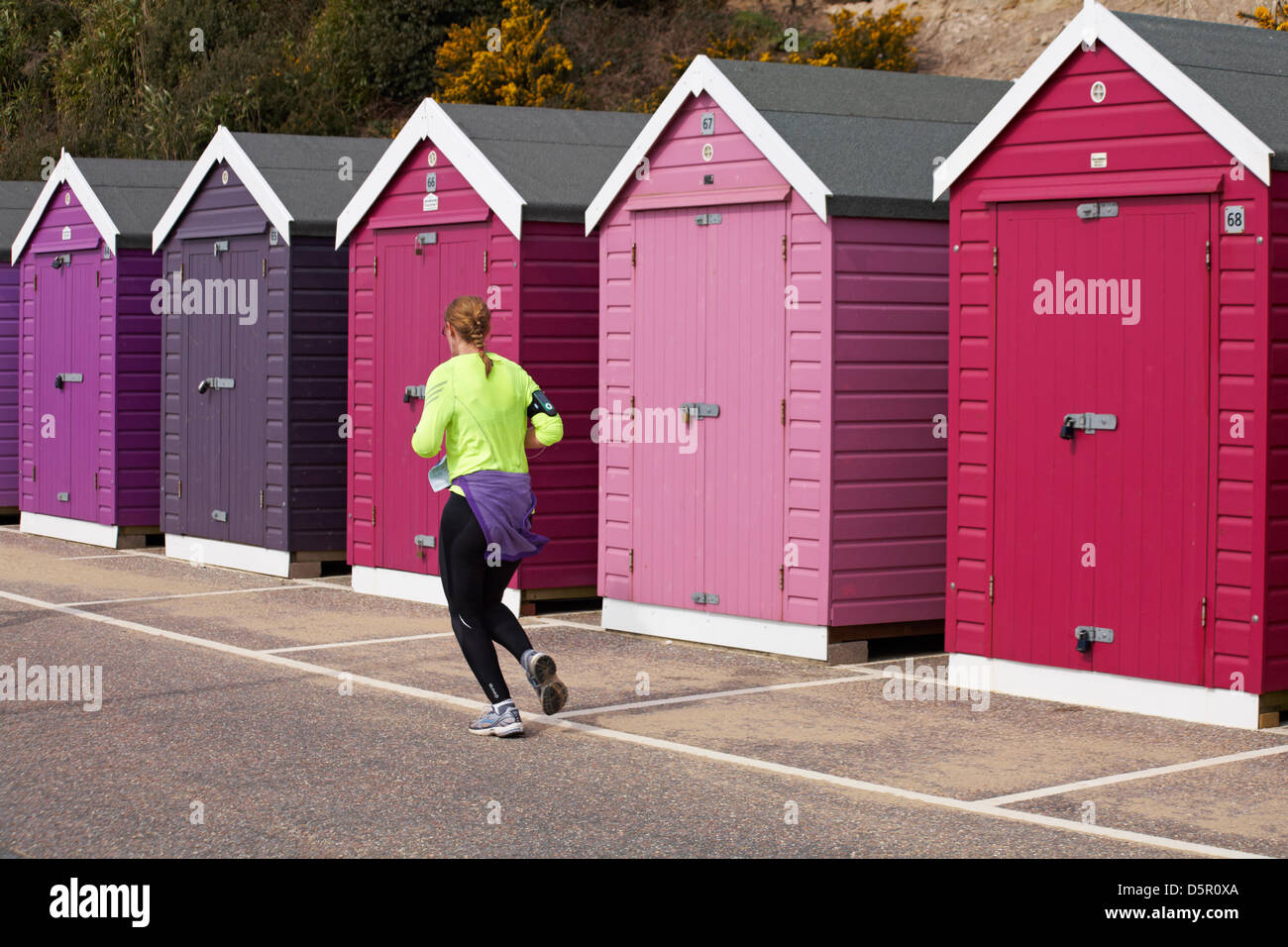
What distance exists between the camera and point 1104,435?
29.3 ft

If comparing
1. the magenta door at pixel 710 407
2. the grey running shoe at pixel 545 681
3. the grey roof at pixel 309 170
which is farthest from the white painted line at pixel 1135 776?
the grey roof at pixel 309 170

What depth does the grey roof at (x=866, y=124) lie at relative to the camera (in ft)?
34.1

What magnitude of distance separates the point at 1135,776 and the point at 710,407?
414 cm

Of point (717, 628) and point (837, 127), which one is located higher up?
point (837, 127)

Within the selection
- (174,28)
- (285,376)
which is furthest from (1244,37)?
(174,28)

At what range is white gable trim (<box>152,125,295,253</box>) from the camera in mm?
14000

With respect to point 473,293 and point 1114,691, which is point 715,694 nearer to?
point 1114,691

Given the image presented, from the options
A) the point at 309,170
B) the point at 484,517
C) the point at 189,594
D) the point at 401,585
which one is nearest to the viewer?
the point at 484,517

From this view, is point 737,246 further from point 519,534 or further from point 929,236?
point 519,534

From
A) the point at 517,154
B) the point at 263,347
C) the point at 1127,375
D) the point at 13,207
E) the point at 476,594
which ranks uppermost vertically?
the point at 13,207

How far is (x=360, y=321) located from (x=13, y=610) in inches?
122

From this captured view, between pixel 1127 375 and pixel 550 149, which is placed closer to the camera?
pixel 1127 375

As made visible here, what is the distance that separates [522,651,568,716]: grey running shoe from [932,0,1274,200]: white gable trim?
11.1ft

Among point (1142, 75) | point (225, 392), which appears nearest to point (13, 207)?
point (225, 392)
